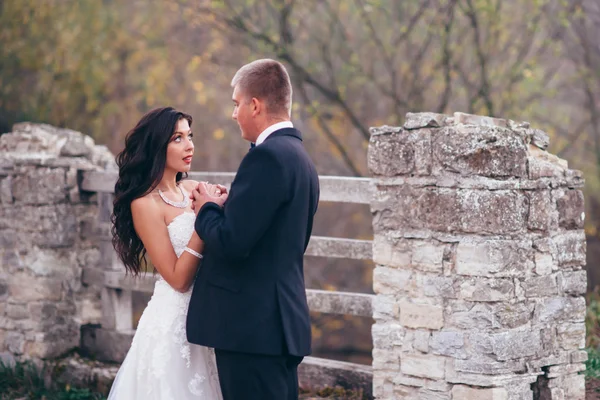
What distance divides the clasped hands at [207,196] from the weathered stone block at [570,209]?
2026 mm

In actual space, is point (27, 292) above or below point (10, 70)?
below

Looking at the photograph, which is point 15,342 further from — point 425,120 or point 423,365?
point 425,120

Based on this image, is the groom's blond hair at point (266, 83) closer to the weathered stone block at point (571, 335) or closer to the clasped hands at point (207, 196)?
the clasped hands at point (207, 196)

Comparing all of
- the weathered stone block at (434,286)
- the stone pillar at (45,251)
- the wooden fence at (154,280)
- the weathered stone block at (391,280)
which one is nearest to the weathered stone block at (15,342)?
the stone pillar at (45,251)

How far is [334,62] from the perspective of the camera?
13.9 m

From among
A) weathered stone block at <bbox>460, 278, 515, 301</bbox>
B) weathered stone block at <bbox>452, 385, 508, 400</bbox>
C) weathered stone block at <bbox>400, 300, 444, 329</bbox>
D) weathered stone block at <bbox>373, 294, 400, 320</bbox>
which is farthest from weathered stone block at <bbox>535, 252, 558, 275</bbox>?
weathered stone block at <bbox>373, 294, 400, 320</bbox>

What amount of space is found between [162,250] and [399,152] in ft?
4.90

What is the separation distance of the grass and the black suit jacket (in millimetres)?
3083

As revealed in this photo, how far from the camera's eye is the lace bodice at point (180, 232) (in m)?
4.00

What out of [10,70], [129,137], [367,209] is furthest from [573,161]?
[129,137]

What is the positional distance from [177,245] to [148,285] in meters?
2.68

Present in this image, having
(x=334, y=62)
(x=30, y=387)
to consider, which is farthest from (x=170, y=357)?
(x=334, y=62)

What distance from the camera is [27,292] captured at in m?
6.78

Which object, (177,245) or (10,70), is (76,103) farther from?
(177,245)
